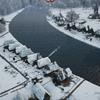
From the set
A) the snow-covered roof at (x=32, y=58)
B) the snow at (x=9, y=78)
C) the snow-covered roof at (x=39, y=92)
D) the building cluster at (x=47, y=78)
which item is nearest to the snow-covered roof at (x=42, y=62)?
the building cluster at (x=47, y=78)

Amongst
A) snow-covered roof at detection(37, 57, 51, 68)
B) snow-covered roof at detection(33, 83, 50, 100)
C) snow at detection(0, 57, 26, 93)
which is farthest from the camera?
snow-covered roof at detection(37, 57, 51, 68)

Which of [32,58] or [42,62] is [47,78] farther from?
[32,58]

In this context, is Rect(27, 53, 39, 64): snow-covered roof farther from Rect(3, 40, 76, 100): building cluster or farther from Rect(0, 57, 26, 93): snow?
Rect(0, 57, 26, 93): snow

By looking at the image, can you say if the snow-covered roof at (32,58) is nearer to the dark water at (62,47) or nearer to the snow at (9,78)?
the snow at (9,78)

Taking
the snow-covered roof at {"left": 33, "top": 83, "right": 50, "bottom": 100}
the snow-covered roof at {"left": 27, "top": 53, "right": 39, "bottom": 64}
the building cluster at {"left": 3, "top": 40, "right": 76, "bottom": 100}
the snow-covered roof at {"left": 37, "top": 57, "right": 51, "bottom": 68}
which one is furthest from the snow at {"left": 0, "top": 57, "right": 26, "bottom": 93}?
the snow-covered roof at {"left": 33, "top": 83, "right": 50, "bottom": 100}

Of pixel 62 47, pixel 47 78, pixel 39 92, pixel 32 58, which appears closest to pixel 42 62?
pixel 32 58

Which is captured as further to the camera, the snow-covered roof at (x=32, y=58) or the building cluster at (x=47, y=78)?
the snow-covered roof at (x=32, y=58)

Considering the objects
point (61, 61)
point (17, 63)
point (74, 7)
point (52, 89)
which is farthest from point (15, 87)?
point (74, 7)

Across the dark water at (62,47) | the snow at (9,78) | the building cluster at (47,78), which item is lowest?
the dark water at (62,47)

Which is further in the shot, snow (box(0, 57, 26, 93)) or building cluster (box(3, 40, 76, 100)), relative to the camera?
snow (box(0, 57, 26, 93))
